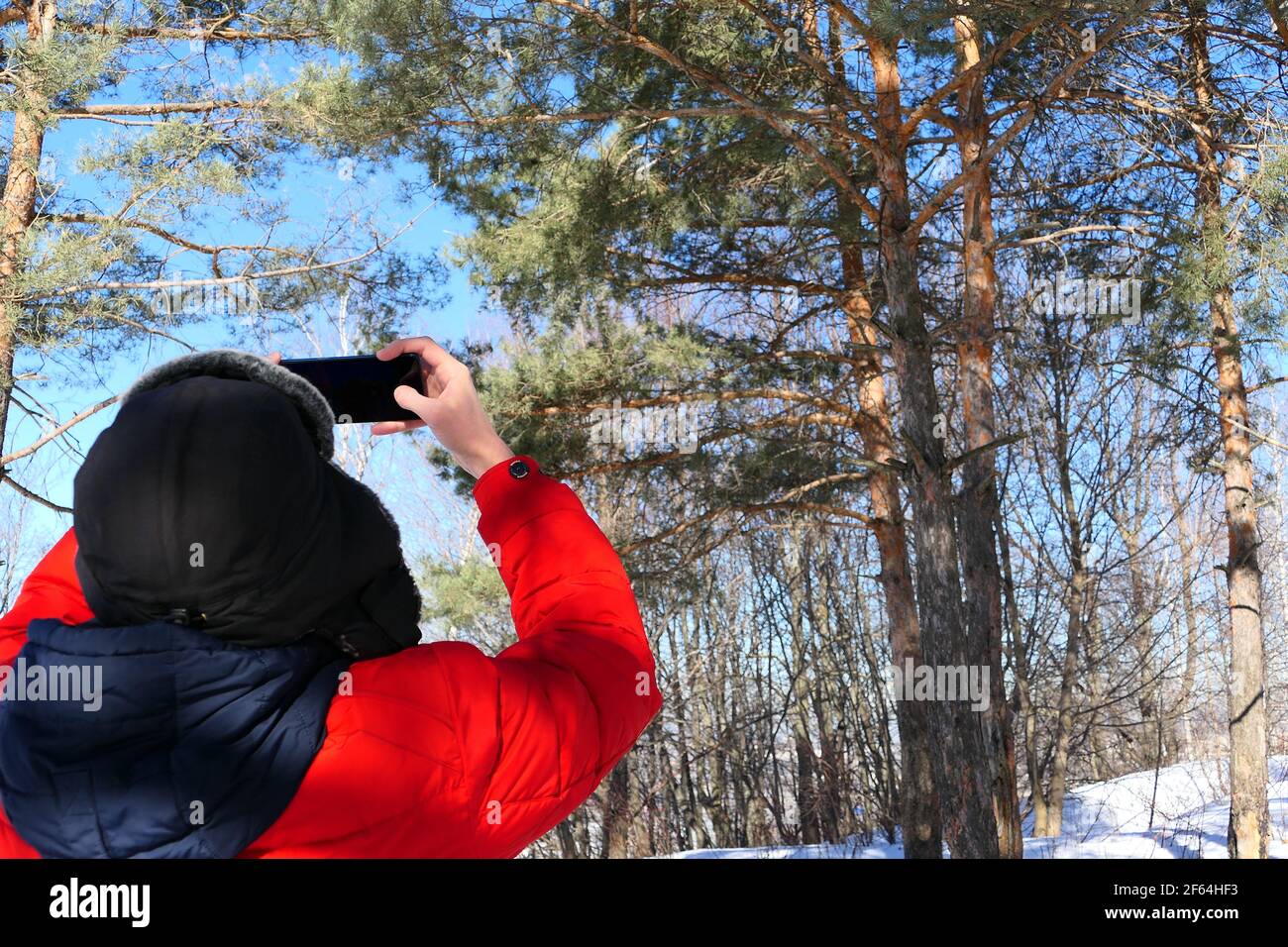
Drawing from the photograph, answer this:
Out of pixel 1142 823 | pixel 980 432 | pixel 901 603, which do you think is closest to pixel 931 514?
pixel 980 432

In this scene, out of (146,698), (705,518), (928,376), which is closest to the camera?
(146,698)

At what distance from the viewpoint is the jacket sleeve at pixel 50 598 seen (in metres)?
0.78

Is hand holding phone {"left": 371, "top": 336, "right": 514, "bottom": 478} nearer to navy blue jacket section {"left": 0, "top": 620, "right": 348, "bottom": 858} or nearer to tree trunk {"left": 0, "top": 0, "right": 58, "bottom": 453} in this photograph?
navy blue jacket section {"left": 0, "top": 620, "right": 348, "bottom": 858}

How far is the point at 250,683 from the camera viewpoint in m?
0.65

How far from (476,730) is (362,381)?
418 mm

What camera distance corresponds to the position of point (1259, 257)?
25.1 feet

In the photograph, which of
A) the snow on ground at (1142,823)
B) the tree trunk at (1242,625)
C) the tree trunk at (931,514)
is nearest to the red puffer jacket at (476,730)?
the tree trunk at (931,514)

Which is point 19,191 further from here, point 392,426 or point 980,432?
point 392,426

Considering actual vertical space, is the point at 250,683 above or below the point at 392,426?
below

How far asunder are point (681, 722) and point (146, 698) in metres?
15.8

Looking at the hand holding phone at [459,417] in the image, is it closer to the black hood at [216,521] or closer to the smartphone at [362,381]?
the smartphone at [362,381]

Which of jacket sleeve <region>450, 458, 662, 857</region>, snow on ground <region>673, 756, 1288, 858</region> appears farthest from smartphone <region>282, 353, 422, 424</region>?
snow on ground <region>673, 756, 1288, 858</region>
